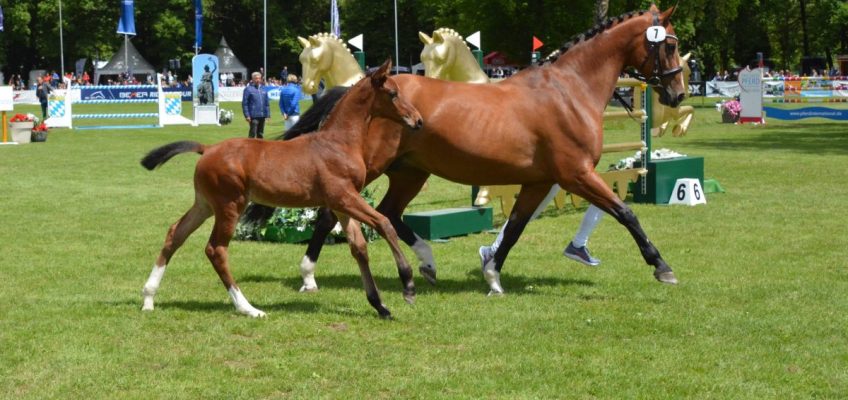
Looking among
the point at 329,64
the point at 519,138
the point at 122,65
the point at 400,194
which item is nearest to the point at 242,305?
the point at 400,194

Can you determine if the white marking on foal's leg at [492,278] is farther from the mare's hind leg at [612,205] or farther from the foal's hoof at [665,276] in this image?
the foal's hoof at [665,276]

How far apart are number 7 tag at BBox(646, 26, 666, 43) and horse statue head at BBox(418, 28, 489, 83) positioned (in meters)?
5.29

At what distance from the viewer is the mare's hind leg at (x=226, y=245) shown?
313 inches

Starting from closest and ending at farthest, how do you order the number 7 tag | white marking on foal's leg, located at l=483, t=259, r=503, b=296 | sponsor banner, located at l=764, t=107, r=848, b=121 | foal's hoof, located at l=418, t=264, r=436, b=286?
white marking on foal's leg, located at l=483, t=259, r=503, b=296
foal's hoof, located at l=418, t=264, r=436, b=286
the number 7 tag
sponsor banner, located at l=764, t=107, r=848, b=121

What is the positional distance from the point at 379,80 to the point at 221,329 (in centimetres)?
214

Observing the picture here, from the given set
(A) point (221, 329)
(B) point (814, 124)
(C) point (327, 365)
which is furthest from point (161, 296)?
(B) point (814, 124)

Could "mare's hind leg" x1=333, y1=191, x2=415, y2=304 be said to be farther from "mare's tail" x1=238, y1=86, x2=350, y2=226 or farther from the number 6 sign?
the number 6 sign

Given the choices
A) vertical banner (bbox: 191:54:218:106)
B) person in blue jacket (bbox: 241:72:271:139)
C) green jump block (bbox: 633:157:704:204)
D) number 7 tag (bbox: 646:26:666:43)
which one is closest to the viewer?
number 7 tag (bbox: 646:26:666:43)

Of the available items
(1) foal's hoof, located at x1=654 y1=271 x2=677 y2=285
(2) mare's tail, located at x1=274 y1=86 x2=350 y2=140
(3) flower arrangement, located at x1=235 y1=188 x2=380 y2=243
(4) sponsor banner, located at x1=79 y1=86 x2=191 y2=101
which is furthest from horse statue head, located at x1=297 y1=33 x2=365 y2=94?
(4) sponsor banner, located at x1=79 y1=86 x2=191 y2=101

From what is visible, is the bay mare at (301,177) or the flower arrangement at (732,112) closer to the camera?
the bay mare at (301,177)

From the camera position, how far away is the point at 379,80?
8.16 metres

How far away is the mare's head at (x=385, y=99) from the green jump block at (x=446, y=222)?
3.91m

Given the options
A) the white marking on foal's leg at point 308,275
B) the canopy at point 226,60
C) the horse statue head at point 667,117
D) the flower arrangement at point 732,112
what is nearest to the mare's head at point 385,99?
the white marking on foal's leg at point 308,275

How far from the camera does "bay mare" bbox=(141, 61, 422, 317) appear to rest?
26.0 feet
